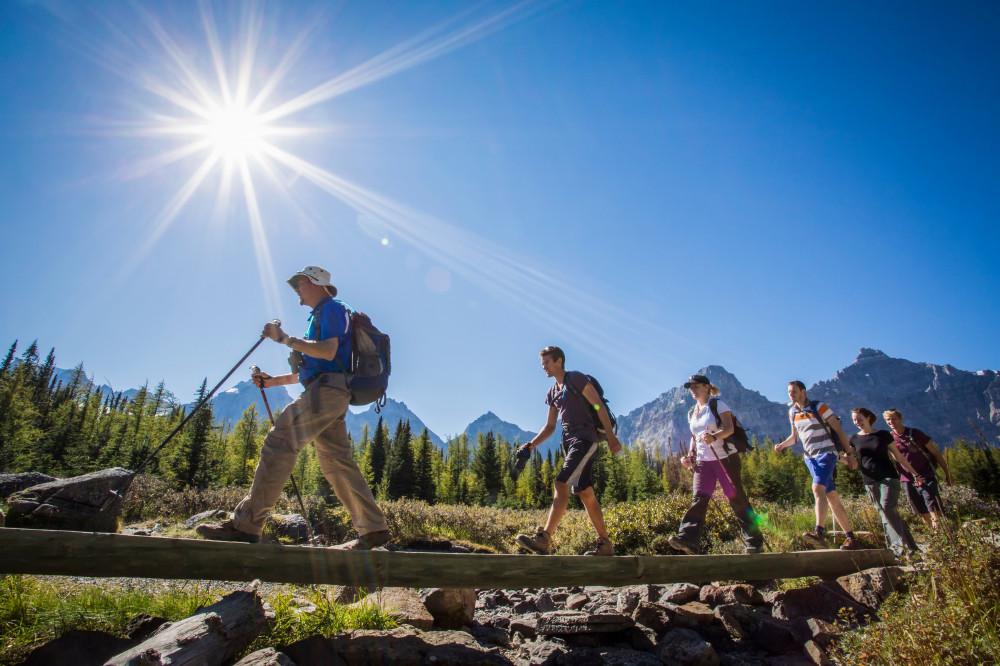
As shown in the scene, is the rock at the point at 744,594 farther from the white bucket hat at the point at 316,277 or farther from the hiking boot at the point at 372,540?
the white bucket hat at the point at 316,277

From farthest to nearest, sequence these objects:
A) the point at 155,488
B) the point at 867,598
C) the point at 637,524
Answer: the point at 155,488 < the point at 637,524 < the point at 867,598

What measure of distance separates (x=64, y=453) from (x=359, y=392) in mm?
41011

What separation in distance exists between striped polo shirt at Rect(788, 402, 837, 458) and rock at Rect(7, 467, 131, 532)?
13.3 m

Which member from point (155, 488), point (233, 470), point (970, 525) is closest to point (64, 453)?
point (233, 470)

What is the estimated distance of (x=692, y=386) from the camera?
6.08 m

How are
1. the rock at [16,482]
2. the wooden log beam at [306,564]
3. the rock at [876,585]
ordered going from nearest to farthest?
the wooden log beam at [306,564]
the rock at [876,585]
the rock at [16,482]

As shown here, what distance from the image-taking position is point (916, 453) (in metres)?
6.55

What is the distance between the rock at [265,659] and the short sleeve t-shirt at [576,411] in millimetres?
3125

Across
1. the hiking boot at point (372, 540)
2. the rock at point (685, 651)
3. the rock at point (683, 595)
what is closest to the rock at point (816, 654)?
the rock at point (685, 651)

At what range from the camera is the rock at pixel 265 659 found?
2883 millimetres

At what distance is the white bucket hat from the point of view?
438 cm

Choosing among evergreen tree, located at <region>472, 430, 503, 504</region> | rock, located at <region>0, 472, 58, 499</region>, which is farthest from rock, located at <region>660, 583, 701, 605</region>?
evergreen tree, located at <region>472, 430, 503, 504</region>

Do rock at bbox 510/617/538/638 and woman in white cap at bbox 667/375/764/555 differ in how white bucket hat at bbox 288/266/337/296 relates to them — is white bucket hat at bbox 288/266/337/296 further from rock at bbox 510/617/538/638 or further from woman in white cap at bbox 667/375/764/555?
woman in white cap at bbox 667/375/764/555

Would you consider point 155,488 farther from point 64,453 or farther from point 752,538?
point 752,538
